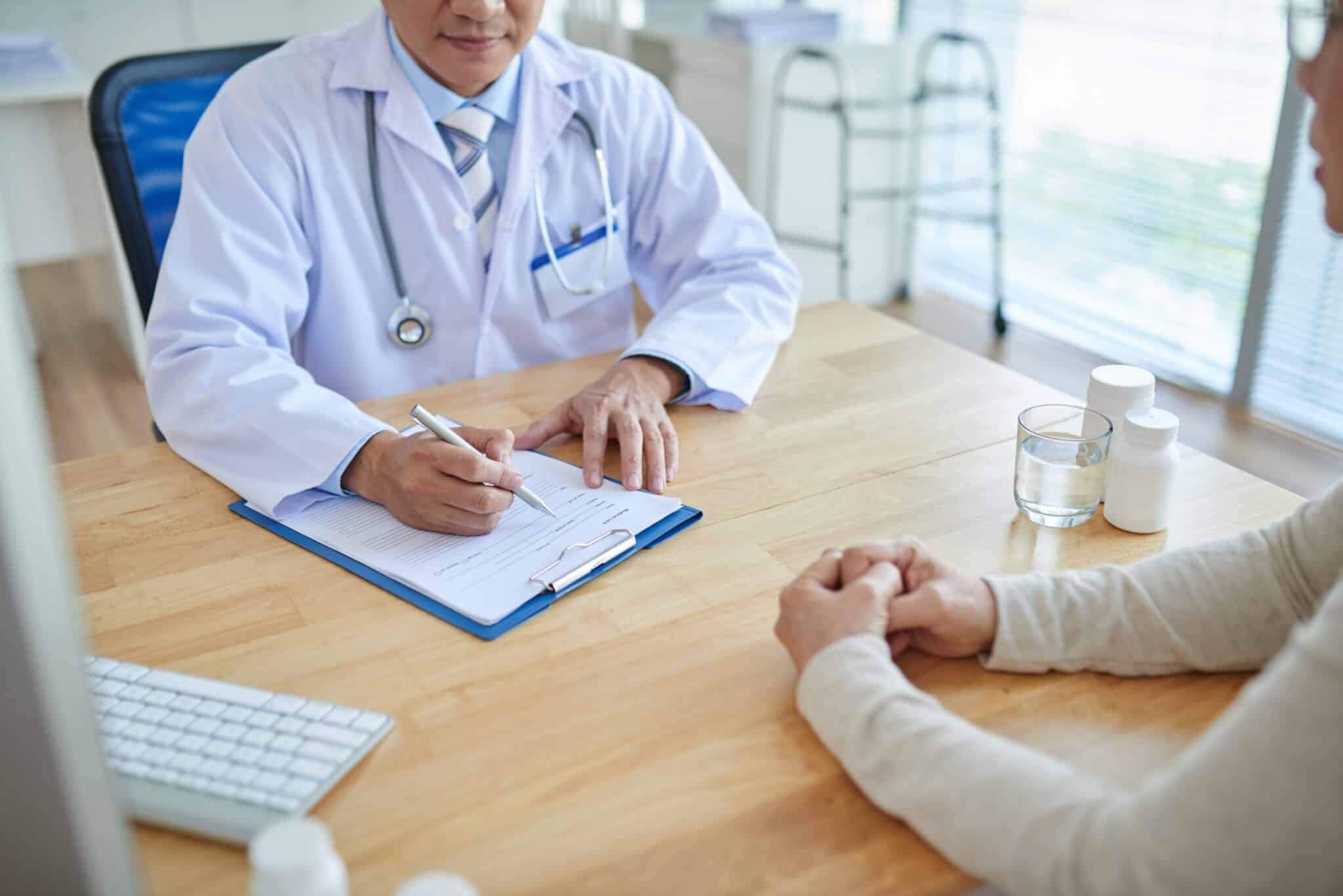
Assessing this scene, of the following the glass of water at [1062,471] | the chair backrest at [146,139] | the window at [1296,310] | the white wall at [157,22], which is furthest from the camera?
the white wall at [157,22]

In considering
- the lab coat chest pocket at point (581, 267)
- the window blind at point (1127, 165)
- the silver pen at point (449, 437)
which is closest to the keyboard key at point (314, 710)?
the silver pen at point (449, 437)

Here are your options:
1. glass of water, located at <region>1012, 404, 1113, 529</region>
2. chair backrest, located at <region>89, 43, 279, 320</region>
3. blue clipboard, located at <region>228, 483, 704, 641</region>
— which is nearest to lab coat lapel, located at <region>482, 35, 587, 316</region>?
chair backrest, located at <region>89, 43, 279, 320</region>

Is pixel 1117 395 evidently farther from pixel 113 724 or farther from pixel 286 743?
pixel 113 724

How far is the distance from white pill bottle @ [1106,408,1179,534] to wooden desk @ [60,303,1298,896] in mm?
22

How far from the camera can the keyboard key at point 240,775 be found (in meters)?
0.81

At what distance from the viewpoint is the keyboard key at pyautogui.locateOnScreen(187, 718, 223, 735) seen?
34.1 inches

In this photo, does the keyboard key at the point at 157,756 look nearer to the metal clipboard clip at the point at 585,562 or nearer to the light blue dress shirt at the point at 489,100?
the metal clipboard clip at the point at 585,562

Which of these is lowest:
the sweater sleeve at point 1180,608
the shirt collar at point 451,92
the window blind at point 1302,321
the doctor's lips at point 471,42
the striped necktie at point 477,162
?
the window blind at point 1302,321

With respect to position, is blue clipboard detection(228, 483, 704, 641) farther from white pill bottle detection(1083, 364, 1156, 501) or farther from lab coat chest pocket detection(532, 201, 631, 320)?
lab coat chest pocket detection(532, 201, 631, 320)

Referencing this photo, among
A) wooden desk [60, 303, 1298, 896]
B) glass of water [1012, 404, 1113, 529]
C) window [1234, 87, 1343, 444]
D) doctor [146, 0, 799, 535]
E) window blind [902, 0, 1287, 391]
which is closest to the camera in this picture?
wooden desk [60, 303, 1298, 896]

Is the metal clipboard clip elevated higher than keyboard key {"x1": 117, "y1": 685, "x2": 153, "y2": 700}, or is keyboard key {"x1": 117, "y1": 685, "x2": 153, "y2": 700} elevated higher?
the metal clipboard clip

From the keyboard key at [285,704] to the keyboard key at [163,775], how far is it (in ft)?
0.29

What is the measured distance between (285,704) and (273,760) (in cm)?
7

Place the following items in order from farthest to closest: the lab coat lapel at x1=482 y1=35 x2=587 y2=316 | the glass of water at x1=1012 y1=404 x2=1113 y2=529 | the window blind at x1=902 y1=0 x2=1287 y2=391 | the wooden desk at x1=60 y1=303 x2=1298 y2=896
A: the window blind at x1=902 y1=0 x2=1287 y2=391 → the lab coat lapel at x1=482 y1=35 x2=587 y2=316 → the glass of water at x1=1012 y1=404 x2=1113 y2=529 → the wooden desk at x1=60 y1=303 x2=1298 y2=896
